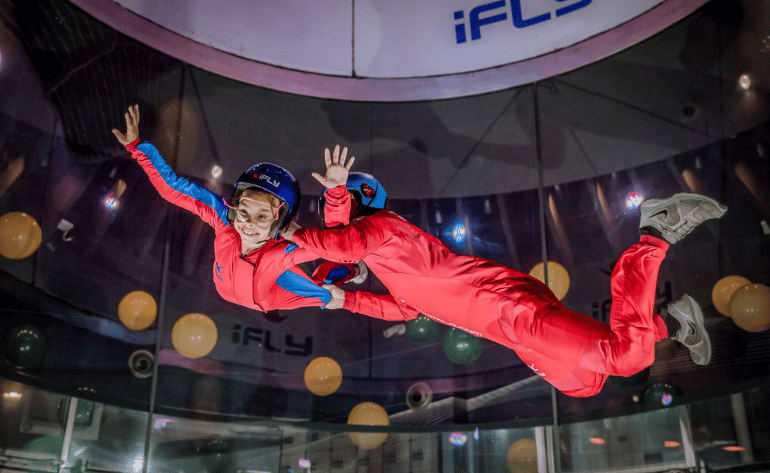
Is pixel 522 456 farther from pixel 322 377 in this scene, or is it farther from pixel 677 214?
pixel 677 214

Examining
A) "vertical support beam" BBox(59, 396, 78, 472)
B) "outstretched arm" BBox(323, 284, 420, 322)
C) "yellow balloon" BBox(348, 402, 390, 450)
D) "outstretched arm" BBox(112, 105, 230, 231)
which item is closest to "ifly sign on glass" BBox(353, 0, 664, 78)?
"outstretched arm" BBox(112, 105, 230, 231)

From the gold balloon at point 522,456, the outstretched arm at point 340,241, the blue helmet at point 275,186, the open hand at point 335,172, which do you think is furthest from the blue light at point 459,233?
the open hand at point 335,172

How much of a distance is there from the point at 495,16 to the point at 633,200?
1.60m

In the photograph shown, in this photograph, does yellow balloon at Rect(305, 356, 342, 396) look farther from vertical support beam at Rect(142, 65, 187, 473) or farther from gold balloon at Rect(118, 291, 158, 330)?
gold balloon at Rect(118, 291, 158, 330)

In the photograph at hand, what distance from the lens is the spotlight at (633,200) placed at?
440cm

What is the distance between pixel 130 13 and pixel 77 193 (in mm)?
1268

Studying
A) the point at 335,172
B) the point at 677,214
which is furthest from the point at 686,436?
the point at 335,172

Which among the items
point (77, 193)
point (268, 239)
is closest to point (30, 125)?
point (77, 193)

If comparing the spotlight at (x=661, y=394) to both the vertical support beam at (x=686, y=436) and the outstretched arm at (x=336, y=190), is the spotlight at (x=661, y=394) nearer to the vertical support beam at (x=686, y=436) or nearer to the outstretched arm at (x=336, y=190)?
the vertical support beam at (x=686, y=436)

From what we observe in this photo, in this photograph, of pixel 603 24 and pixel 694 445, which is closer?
pixel 694 445

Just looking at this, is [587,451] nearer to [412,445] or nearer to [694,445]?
[694,445]

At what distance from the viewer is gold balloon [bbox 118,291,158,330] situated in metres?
4.00

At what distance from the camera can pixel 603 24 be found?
15.0ft

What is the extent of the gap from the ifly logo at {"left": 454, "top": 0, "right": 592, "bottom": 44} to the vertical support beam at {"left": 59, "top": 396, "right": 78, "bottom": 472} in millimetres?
3418
